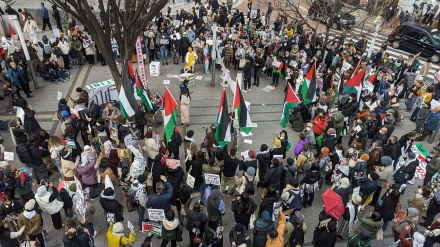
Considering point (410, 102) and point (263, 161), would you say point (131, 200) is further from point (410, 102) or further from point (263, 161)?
point (410, 102)

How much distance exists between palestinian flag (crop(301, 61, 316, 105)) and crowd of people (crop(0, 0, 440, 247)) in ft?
1.54

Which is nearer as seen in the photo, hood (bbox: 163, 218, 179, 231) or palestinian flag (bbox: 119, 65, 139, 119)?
hood (bbox: 163, 218, 179, 231)

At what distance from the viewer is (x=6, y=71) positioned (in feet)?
49.2

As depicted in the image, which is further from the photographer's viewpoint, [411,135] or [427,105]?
[427,105]

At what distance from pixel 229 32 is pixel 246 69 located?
4.93m

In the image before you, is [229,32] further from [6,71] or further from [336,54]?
[6,71]

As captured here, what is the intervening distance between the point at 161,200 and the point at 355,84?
876 centimetres

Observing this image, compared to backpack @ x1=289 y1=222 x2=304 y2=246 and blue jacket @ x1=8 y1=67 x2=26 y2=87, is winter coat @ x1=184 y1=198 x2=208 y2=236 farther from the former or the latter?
blue jacket @ x1=8 y1=67 x2=26 y2=87

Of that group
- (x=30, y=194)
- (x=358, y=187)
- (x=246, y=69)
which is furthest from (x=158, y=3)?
(x=358, y=187)

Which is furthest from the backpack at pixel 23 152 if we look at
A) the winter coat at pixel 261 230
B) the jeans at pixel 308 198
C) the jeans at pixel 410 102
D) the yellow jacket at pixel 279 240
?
the jeans at pixel 410 102

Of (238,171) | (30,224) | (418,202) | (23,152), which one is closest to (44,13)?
(23,152)

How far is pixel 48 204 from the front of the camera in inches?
340

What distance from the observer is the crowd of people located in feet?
26.8

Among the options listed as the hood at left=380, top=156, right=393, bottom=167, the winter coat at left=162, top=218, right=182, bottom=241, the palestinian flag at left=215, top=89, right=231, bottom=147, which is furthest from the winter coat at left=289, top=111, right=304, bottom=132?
the winter coat at left=162, top=218, right=182, bottom=241
